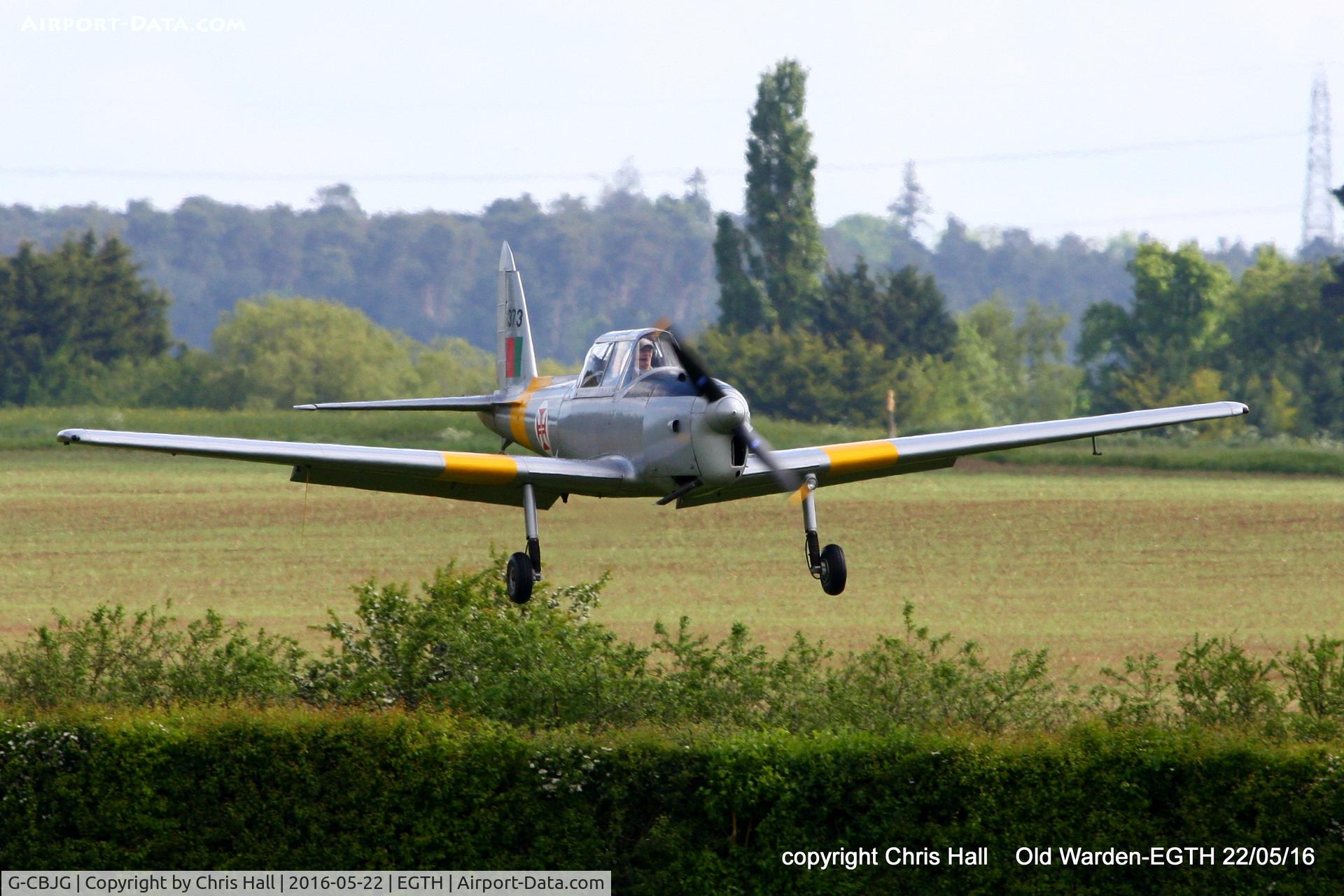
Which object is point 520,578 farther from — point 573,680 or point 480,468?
point 573,680

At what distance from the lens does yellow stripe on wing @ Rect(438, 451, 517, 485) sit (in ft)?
56.1

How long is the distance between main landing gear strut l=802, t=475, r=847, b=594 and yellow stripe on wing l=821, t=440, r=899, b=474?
46 cm

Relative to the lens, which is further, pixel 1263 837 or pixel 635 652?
pixel 635 652

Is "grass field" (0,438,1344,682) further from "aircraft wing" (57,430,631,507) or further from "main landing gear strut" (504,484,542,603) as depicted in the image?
"main landing gear strut" (504,484,542,603)

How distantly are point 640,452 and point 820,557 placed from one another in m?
2.24

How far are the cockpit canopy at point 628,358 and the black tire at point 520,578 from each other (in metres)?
2.32

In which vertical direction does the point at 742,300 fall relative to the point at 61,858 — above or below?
above

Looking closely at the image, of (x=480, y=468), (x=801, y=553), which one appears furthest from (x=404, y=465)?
Answer: (x=801, y=553)

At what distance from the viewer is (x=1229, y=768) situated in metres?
18.7

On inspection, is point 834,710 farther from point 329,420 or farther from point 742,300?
point 742,300

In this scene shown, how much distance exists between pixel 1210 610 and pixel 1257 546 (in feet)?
44.9

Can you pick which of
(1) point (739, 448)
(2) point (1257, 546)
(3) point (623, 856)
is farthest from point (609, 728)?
(2) point (1257, 546)

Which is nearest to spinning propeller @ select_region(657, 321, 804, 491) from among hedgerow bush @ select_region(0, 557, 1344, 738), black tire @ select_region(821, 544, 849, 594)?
black tire @ select_region(821, 544, 849, 594)

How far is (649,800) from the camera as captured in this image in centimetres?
1975
